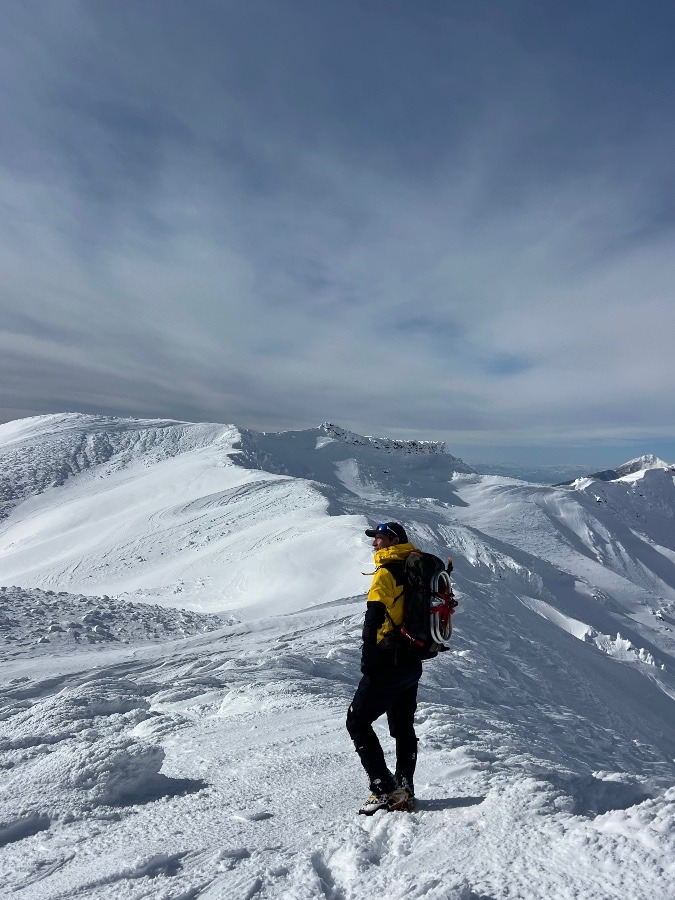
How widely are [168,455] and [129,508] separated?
2018cm

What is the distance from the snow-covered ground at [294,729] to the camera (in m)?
3.05

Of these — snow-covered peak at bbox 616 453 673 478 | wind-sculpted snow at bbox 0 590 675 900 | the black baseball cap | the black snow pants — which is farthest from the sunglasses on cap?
snow-covered peak at bbox 616 453 673 478

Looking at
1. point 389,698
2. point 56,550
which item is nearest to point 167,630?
point 389,698

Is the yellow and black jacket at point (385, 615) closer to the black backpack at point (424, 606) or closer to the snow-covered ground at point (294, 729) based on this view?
the black backpack at point (424, 606)

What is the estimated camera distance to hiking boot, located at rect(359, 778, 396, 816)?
3.80m

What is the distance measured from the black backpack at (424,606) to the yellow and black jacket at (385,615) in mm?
37

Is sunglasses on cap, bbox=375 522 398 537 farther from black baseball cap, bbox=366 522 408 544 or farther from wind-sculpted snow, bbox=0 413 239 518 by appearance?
wind-sculpted snow, bbox=0 413 239 518

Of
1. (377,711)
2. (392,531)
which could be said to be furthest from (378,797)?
(392,531)

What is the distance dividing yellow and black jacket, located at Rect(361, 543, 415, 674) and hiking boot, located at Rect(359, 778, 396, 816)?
772mm

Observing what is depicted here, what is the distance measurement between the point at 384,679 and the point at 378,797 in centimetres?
→ 79

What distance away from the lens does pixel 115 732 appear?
5723 mm

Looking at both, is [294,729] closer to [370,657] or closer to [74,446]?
[370,657]

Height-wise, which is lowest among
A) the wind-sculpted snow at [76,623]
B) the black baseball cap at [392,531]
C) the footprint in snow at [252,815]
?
the wind-sculpted snow at [76,623]

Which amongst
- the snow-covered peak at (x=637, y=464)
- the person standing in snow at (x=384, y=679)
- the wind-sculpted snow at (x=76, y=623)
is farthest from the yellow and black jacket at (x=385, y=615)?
the snow-covered peak at (x=637, y=464)
